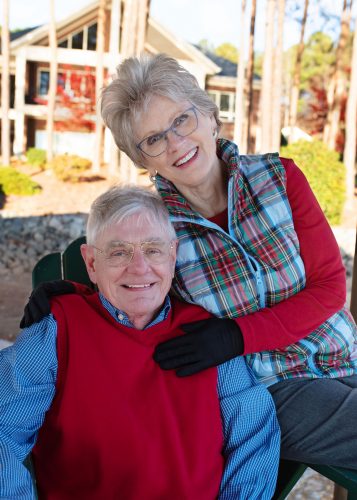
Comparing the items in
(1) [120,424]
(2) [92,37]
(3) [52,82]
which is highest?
(2) [92,37]

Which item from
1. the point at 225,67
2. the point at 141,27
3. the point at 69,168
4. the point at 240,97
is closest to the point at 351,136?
the point at 240,97

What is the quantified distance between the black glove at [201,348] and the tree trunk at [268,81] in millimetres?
12549

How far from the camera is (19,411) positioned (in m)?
1.68

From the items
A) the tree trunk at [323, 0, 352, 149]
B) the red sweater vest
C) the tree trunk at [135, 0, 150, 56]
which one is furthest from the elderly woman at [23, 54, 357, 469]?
the tree trunk at [323, 0, 352, 149]

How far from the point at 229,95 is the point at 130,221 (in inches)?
876

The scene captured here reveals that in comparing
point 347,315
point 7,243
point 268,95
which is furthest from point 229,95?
point 347,315

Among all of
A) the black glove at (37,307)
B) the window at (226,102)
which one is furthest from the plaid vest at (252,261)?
the window at (226,102)

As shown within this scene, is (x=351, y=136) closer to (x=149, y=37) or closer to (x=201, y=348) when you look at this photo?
(x=149, y=37)

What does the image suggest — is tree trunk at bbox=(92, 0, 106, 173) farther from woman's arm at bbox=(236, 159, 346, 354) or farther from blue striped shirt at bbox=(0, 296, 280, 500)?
blue striped shirt at bbox=(0, 296, 280, 500)

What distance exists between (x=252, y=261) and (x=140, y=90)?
0.64 metres

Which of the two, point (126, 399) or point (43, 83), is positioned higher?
point (43, 83)

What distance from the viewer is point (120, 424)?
1746mm

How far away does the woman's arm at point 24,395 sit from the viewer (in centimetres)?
162

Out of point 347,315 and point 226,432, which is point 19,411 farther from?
point 347,315
